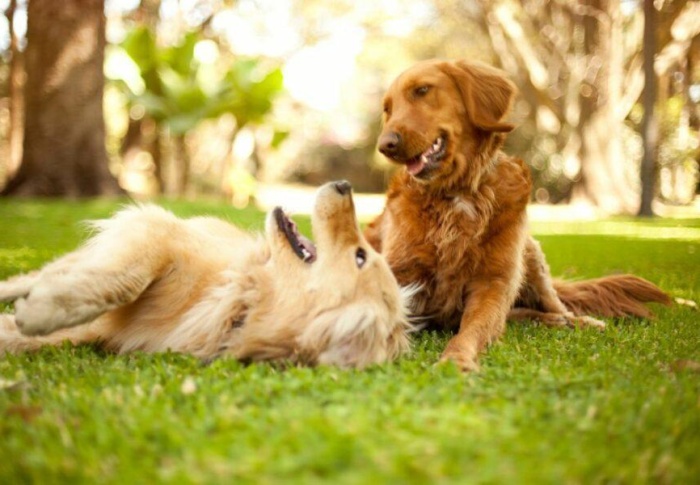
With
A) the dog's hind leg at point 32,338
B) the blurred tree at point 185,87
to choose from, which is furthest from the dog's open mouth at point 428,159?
the blurred tree at point 185,87

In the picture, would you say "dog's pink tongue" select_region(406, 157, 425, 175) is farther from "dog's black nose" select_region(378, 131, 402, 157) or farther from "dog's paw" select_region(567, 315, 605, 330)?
"dog's paw" select_region(567, 315, 605, 330)

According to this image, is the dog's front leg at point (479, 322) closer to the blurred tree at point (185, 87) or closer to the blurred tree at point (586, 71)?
the blurred tree at point (586, 71)

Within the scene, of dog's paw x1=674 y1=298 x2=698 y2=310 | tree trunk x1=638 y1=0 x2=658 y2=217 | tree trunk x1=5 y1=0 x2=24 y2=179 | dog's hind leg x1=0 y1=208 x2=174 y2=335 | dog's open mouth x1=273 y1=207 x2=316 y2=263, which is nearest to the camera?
dog's hind leg x1=0 y1=208 x2=174 y2=335

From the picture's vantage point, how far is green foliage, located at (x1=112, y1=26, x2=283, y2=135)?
1895 cm

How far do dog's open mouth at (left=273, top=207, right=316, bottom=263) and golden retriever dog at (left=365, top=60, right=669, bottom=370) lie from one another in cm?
83

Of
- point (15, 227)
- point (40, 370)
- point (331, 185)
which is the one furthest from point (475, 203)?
point (15, 227)

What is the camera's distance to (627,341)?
381 centimetres

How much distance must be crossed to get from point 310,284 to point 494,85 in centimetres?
203

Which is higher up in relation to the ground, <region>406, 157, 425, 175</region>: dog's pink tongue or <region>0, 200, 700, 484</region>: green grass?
<region>406, 157, 425, 175</region>: dog's pink tongue

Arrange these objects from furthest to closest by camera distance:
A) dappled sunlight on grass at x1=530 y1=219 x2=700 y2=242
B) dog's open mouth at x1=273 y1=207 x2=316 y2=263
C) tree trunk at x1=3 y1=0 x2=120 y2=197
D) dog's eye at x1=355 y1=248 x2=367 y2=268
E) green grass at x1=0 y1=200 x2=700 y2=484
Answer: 1. tree trunk at x1=3 y1=0 x2=120 y2=197
2. dappled sunlight on grass at x1=530 y1=219 x2=700 y2=242
3. dog's open mouth at x1=273 y1=207 x2=316 y2=263
4. dog's eye at x1=355 y1=248 x2=367 y2=268
5. green grass at x1=0 y1=200 x2=700 y2=484

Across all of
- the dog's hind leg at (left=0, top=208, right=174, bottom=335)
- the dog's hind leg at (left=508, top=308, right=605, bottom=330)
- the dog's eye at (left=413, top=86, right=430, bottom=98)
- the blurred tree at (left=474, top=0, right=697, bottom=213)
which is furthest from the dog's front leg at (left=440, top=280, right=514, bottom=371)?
the blurred tree at (left=474, top=0, right=697, bottom=213)

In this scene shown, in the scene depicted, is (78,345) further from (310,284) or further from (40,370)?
(310,284)

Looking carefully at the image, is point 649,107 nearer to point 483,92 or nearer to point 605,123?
point 605,123

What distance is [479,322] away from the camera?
3750mm
